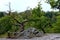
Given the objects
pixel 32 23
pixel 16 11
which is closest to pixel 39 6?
pixel 16 11

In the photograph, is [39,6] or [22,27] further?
[39,6]

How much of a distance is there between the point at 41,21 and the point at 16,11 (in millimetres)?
827

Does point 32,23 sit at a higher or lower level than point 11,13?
lower

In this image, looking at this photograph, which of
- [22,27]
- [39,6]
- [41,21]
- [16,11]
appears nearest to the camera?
[22,27]

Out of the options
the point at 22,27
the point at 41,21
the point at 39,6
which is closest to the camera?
the point at 22,27

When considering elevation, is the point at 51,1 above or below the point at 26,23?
above

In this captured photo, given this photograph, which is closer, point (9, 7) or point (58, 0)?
point (9, 7)

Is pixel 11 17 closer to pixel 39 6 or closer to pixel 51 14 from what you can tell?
pixel 39 6

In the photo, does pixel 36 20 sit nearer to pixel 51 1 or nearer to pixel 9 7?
pixel 9 7

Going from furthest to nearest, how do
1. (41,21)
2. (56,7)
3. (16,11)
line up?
(56,7)
(16,11)
(41,21)

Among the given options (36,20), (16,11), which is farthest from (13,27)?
(36,20)

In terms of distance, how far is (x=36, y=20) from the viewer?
4145 millimetres

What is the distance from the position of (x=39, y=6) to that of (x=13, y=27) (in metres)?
1.70

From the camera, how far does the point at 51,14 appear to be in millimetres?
6047
